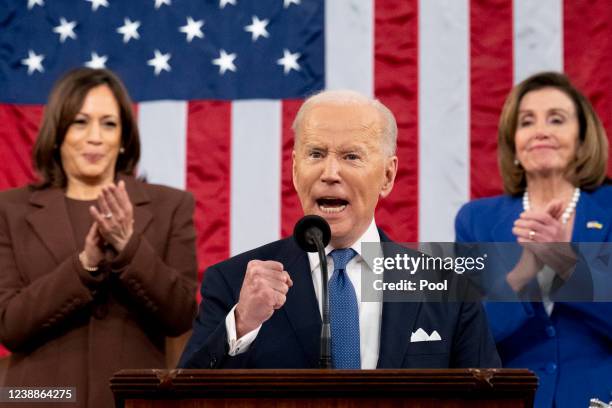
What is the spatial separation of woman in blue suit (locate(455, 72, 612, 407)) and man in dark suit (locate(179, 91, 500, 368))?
2.17 feet

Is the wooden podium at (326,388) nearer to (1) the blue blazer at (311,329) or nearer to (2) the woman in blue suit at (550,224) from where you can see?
(1) the blue blazer at (311,329)

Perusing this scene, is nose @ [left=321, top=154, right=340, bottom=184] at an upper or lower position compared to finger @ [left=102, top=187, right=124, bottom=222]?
lower

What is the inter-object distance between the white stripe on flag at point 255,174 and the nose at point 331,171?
5.16 feet

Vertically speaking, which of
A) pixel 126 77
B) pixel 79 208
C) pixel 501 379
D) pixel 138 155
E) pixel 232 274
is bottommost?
pixel 501 379

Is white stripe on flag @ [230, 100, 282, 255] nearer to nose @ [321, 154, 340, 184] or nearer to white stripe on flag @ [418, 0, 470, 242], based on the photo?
white stripe on flag @ [418, 0, 470, 242]

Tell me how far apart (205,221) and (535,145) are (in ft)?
4.55

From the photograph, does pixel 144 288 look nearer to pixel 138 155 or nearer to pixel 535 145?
pixel 138 155

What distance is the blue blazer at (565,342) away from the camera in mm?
2883

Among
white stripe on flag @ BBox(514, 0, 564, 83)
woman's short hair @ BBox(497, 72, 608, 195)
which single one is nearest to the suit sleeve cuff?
woman's short hair @ BBox(497, 72, 608, 195)

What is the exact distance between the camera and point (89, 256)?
2.89 metres

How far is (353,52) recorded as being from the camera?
3941 mm

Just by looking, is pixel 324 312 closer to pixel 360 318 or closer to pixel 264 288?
pixel 264 288

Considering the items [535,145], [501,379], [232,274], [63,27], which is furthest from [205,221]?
[501,379]

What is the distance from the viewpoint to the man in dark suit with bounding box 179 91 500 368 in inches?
77.9
